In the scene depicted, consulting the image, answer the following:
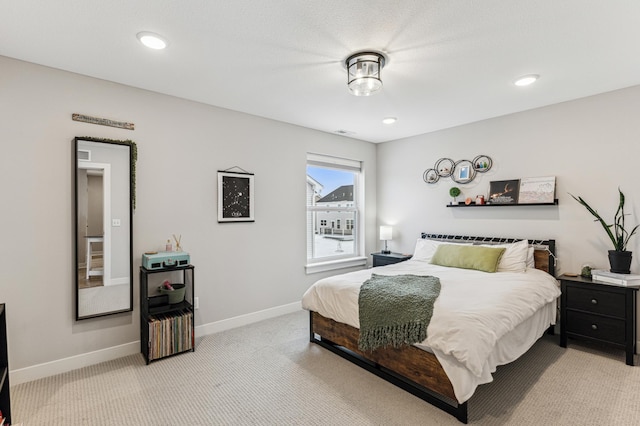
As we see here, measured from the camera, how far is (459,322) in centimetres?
202

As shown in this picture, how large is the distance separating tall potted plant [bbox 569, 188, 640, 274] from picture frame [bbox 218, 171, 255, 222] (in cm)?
357

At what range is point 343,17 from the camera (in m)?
1.90

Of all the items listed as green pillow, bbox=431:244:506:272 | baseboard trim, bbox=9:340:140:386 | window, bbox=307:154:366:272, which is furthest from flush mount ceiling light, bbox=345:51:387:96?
baseboard trim, bbox=9:340:140:386

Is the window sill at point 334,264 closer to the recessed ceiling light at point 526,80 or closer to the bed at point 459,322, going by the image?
the bed at point 459,322

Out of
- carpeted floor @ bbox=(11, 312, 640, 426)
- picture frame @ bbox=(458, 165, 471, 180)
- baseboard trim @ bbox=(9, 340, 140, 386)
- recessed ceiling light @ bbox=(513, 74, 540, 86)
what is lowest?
carpeted floor @ bbox=(11, 312, 640, 426)

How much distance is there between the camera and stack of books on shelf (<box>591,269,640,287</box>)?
269 centimetres

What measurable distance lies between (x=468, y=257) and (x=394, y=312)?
166 cm

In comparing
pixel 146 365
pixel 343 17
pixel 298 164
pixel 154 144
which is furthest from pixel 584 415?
pixel 154 144

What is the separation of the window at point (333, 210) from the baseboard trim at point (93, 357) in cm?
138

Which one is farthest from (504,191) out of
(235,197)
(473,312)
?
(235,197)

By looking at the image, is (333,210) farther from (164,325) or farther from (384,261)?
(164,325)

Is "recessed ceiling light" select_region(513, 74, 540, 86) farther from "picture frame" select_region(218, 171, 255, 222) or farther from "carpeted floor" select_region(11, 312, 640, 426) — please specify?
"picture frame" select_region(218, 171, 255, 222)

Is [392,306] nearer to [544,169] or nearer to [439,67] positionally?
[439,67]

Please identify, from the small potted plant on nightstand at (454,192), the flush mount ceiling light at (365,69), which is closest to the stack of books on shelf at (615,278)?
the small potted plant on nightstand at (454,192)
